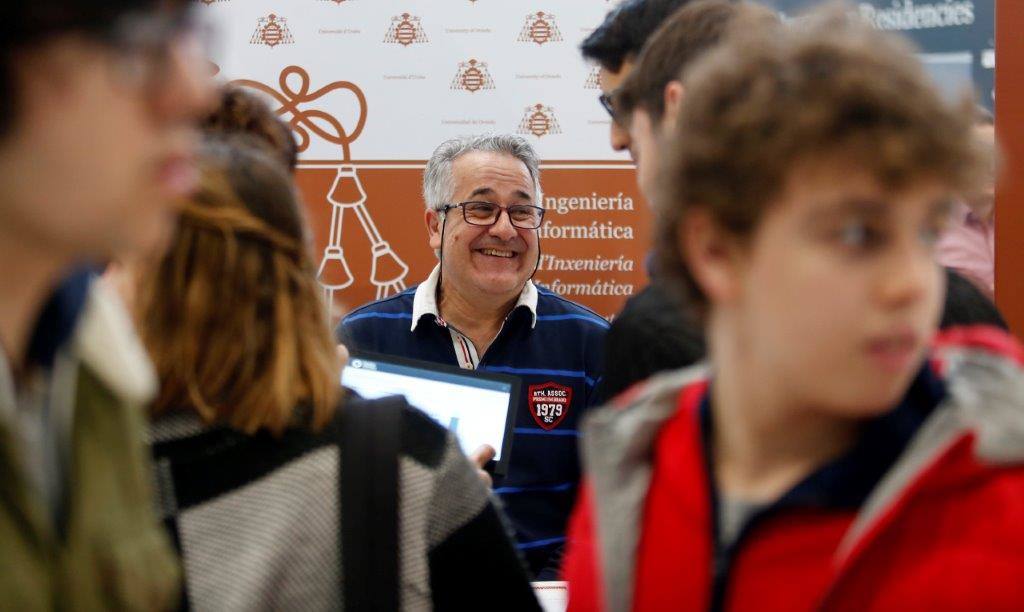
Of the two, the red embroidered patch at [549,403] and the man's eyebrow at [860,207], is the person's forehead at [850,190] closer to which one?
the man's eyebrow at [860,207]

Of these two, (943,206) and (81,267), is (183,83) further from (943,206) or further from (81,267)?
(943,206)

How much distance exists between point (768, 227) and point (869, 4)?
306 cm

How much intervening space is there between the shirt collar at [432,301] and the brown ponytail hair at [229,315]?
170cm

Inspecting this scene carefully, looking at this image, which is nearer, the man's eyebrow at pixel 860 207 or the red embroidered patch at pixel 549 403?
the man's eyebrow at pixel 860 207

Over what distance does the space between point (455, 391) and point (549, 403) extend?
538 millimetres

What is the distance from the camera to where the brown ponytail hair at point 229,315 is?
1251mm

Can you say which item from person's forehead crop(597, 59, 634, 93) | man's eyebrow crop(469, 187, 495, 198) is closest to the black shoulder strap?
person's forehead crop(597, 59, 634, 93)

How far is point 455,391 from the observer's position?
2326 mm

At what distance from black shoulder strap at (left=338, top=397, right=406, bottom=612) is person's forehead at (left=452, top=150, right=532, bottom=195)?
1.83 meters

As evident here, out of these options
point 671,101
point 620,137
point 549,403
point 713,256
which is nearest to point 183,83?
point 713,256

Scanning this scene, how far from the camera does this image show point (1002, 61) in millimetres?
3598

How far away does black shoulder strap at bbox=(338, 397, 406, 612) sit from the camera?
1.22 meters

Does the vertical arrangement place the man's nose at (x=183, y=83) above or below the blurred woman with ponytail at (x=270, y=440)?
above

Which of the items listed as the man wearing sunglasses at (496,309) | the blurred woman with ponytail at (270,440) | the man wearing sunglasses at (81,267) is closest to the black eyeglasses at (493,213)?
the man wearing sunglasses at (496,309)
